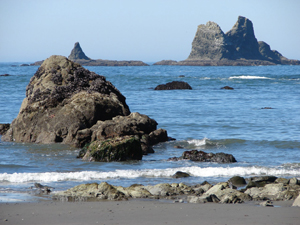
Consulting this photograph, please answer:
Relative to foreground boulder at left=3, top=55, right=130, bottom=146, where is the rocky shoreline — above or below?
below

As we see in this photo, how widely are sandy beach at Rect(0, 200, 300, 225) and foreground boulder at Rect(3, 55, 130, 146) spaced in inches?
253

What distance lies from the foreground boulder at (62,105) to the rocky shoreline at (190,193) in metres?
5.59

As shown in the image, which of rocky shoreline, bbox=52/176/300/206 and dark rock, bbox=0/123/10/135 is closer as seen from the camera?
rocky shoreline, bbox=52/176/300/206

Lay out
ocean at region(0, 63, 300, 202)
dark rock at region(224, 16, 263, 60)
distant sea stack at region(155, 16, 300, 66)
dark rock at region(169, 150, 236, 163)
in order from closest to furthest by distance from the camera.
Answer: ocean at region(0, 63, 300, 202)
dark rock at region(169, 150, 236, 163)
distant sea stack at region(155, 16, 300, 66)
dark rock at region(224, 16, 263, 60)

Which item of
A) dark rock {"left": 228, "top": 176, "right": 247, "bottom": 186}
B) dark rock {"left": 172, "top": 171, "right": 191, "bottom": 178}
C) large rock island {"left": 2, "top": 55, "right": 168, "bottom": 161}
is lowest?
dark rock {"left": 172, "top": 171, "right": 191, "bottom": 178}

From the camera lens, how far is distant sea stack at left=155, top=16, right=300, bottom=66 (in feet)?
548

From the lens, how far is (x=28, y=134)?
14.4m

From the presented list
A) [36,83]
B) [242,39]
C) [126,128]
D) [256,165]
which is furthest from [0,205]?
[242,39]

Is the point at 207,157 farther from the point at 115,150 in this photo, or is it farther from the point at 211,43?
the point at 211,43

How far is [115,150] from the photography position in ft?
38.1

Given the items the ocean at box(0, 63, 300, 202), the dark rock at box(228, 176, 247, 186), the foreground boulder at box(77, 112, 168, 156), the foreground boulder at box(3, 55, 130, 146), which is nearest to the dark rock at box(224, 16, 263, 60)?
the ocean at box(0, 63, 300, 202)

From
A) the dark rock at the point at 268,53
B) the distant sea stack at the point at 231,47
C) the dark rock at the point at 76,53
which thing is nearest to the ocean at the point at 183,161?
the distant sea stack at the point at 231,47

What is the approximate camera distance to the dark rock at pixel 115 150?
11.6m

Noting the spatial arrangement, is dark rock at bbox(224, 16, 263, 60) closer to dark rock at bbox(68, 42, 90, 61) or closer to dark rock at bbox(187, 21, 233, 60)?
dark rock at bbox(187, 21, 233, 60)
